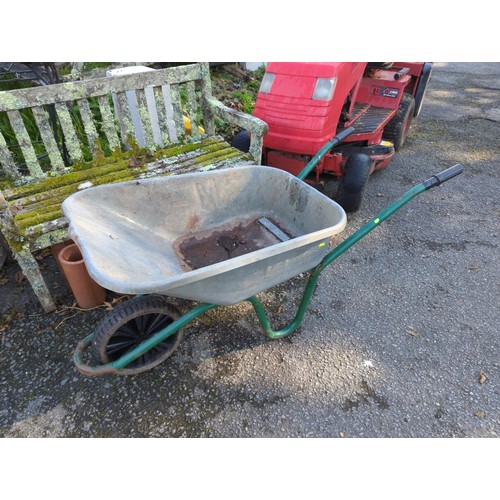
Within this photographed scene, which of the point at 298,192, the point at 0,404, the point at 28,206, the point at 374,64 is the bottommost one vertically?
the point at 0,404

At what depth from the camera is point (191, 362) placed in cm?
214

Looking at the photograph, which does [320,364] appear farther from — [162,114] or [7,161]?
[7,161]

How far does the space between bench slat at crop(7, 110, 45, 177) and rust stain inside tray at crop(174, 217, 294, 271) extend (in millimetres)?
1182

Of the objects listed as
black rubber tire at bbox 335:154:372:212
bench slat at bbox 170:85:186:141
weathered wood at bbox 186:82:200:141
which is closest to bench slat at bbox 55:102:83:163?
bench slat at bbox 170:85:186:141

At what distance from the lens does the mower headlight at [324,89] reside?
9.23 feet

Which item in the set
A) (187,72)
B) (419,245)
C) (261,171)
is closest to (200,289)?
(261,171)

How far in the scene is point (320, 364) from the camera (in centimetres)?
214

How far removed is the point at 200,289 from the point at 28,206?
1.44 meters

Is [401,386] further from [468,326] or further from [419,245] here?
[419,245]

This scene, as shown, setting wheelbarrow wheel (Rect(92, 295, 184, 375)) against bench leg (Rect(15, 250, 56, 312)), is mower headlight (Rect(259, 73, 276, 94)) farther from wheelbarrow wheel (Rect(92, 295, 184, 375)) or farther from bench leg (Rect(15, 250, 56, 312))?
bench leg (Rect(15, 250, 56, 312))

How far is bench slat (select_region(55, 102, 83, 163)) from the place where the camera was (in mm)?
2409

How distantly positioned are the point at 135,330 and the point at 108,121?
1.61m

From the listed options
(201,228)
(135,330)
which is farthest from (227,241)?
(135,330)

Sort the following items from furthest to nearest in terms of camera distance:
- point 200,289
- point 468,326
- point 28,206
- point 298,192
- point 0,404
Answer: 1. point 468,326
2. point 28,206
3. point 298,192
4. point 0,404
5. point 200,289
